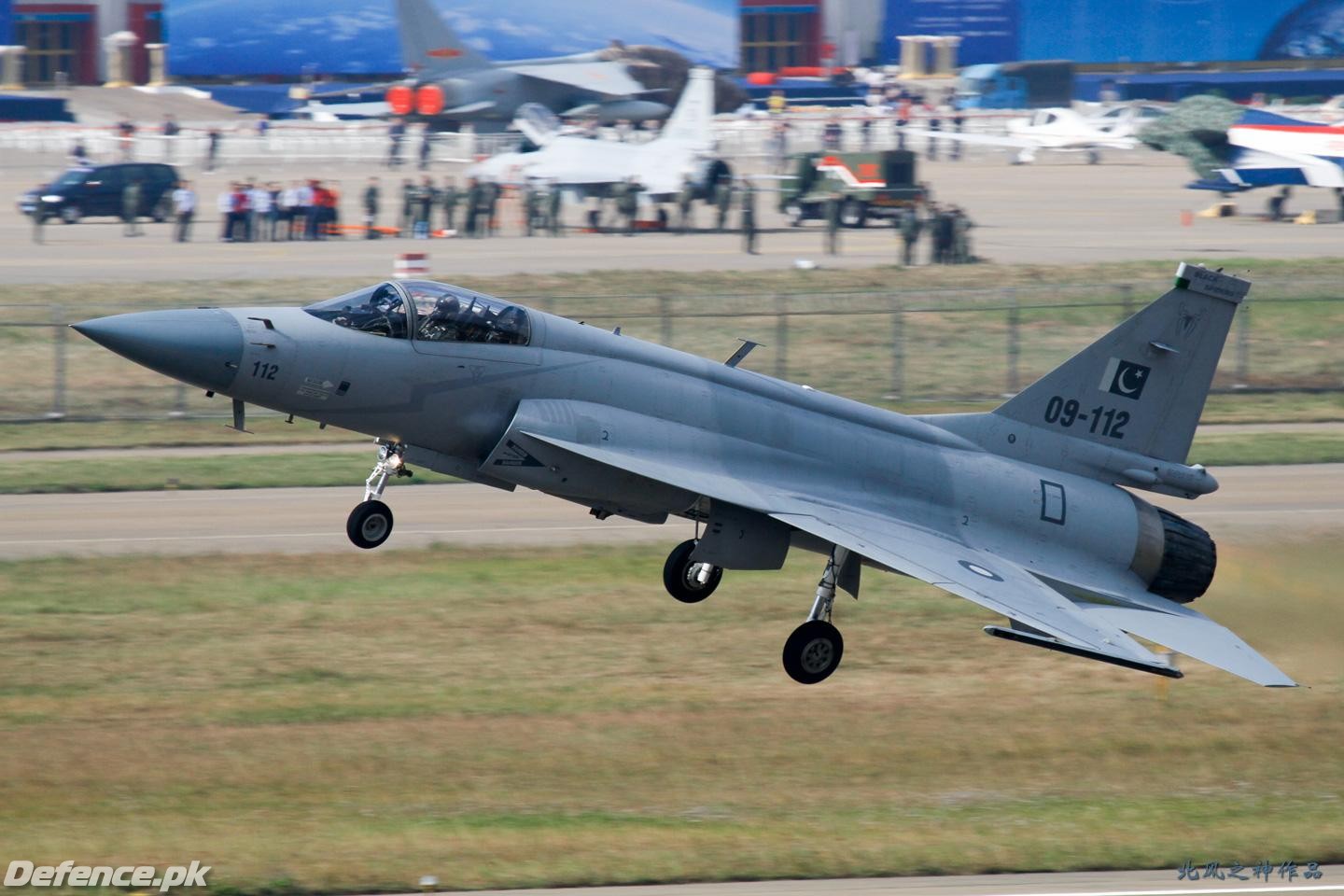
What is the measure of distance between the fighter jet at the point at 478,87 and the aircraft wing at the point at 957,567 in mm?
77046

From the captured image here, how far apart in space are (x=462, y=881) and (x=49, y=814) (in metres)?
5.11

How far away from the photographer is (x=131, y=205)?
6600 centimetres

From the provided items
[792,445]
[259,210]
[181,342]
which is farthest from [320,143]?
[181,342]

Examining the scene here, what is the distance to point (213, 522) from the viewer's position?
31.3 meters

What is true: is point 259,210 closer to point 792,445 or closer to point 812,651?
point 792,445

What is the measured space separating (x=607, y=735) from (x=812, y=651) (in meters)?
2.98

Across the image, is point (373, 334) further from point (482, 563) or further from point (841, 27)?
point (841, 27)

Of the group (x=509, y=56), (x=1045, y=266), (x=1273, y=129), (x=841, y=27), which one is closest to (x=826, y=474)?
(x=1045, y=266)

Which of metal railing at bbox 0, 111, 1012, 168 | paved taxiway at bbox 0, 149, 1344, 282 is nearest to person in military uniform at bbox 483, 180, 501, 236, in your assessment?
paved taxiway at bbox 0, 149, 1344, 282

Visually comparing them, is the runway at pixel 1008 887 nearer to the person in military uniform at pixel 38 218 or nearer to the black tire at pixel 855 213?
the person in military uniform at pixel 38 218

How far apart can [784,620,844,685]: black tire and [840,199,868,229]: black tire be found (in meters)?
51.2

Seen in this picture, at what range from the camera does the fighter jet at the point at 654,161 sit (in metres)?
69.4

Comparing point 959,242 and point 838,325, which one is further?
point 959,242

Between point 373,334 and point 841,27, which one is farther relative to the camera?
point 841,27
